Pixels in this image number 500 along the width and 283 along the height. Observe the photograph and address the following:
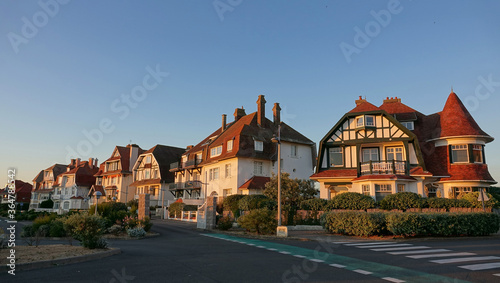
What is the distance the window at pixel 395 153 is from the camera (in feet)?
97.5

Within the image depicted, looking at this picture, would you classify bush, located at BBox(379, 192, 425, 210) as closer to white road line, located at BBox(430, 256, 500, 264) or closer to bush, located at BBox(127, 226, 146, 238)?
white road line, located at BBox(430, 256, 500, 264)

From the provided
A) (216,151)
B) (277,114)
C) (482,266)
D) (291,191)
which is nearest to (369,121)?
(291,191)

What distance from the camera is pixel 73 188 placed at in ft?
224

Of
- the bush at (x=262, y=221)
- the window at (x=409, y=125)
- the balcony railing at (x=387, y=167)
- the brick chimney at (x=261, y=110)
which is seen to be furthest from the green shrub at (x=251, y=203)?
the window at (x=409, y=125)

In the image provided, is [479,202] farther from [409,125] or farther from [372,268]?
[372,268]

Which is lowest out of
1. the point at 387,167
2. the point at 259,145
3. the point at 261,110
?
the point at 387,167

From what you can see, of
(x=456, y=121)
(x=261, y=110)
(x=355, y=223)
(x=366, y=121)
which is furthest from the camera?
(x=261, y=110)

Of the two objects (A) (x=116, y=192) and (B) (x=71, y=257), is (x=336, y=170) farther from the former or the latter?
(A) (x=116, y=192)

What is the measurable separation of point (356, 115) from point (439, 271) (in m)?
22.6

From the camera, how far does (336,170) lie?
102 feet

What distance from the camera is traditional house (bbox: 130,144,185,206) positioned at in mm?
52781

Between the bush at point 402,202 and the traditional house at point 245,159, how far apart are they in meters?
14.5

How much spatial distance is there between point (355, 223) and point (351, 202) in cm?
587

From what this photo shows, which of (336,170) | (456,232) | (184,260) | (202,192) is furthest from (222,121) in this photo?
(184,260)
